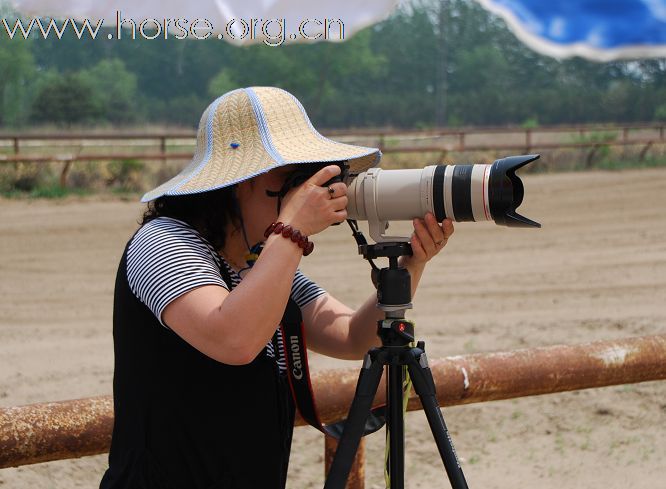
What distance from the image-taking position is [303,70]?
40094 mm

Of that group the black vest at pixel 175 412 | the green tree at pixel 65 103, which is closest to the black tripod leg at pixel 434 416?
the black vest at pixel 175 412

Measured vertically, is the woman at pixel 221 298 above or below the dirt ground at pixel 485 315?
above

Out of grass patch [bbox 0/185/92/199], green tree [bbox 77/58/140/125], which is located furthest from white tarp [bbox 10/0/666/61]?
green tree [bbox 77/58/140/125]

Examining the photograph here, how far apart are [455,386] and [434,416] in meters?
0.54

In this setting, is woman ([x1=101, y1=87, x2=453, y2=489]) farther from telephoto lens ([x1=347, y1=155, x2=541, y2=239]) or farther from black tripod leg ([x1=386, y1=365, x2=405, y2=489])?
black tripod leg ([x1=386, y1=365, x2=405, y2=489])

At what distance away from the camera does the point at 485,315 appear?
6.54 m

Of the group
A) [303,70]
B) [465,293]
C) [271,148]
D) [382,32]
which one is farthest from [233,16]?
[382,32]

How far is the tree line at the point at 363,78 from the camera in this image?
28484mm

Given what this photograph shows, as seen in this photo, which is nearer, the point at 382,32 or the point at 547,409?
the point at 547,409

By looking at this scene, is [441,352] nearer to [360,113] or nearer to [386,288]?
[386,288]

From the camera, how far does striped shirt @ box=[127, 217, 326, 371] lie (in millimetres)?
1539

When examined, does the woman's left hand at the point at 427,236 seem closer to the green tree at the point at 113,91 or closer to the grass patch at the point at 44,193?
the grass patch at the point at 44,193

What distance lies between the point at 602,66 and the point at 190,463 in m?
30.0

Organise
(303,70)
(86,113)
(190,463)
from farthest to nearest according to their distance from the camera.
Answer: (303,70)
(86,113)
(190,463)
